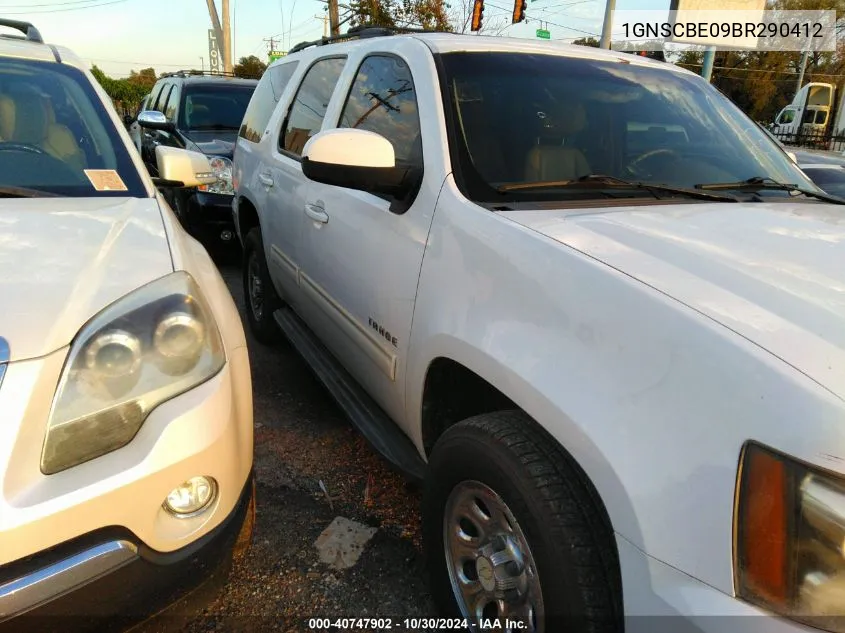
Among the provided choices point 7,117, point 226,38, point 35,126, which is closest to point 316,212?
point 35,126

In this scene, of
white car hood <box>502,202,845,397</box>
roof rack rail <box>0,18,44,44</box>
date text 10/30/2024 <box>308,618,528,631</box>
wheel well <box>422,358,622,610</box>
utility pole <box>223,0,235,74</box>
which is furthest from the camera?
utility pole <box>223,0,235,74</box>

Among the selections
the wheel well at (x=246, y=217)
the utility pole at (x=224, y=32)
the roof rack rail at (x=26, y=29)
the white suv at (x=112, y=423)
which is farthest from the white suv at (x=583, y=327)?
the utility pole at (x=224, y=32)

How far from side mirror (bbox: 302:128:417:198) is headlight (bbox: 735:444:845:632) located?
1.41 m

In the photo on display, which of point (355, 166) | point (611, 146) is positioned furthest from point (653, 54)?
point (355, 166)

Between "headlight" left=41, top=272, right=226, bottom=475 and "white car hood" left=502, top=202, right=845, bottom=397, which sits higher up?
"white car hood" left=502, top=202, right=845, bottom=397

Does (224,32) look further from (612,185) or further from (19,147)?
(612,185)

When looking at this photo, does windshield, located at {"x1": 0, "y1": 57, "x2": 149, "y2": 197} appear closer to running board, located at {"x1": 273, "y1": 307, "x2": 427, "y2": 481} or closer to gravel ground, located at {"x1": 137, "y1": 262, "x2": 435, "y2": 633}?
running board, located at {"x1": 273, "y1": 307, "x2": 427, "y2": 481}

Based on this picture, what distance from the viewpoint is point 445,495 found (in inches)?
72.1

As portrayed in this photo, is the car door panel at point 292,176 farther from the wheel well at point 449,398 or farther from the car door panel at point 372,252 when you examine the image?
the wheel well at point 449,398

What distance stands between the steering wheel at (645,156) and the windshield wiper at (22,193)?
6.53ft

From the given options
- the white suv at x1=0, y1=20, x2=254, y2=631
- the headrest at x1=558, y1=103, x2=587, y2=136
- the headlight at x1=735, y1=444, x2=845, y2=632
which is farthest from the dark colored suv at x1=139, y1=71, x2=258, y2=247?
the headlight at x1=735, y1=444, x2=845, y2=632

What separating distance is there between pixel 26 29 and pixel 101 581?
9.85ft

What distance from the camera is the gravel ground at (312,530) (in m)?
2.08

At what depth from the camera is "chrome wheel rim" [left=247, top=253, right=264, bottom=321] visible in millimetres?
4156
